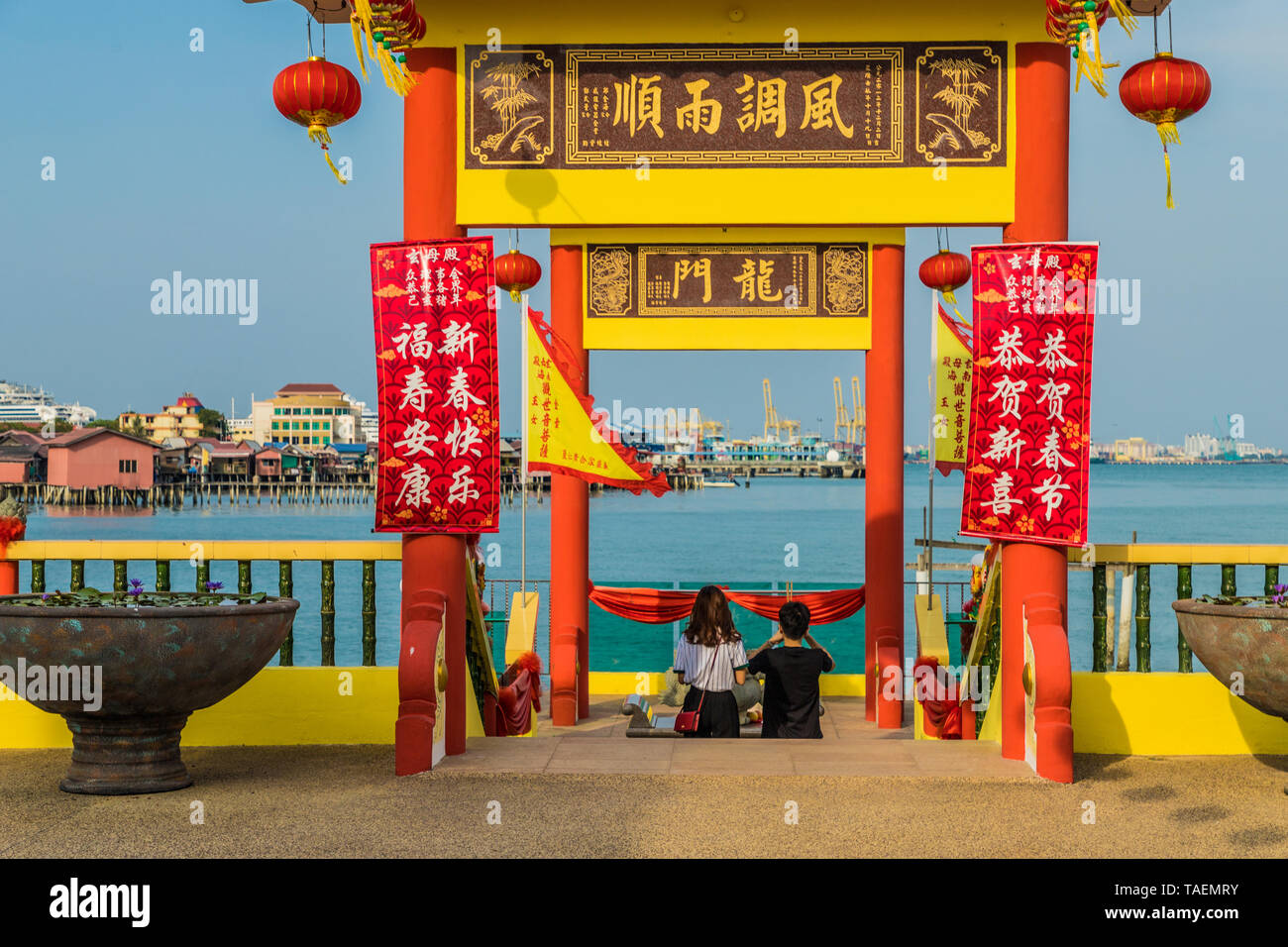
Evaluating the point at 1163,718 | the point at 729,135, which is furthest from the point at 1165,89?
the point at 1163,718

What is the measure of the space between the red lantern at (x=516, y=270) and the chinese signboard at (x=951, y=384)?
353cm

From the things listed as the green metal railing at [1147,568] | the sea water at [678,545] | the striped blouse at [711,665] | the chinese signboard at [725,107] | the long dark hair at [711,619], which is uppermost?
the chinese signboard at [725,107]

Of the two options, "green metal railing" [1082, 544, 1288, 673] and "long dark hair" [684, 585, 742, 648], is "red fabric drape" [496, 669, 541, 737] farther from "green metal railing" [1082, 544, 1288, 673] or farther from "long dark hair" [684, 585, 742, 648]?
"green metal railing" [1082, 544, 1288, 673]

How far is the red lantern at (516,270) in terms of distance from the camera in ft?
36.6

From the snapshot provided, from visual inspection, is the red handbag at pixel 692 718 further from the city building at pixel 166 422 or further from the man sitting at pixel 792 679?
the city building at pixel 166 422

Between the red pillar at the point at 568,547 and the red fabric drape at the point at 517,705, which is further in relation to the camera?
the red pillar at the point at 568,547

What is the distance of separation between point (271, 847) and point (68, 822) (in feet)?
3.20

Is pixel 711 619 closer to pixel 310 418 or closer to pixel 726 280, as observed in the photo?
pixel 726 280

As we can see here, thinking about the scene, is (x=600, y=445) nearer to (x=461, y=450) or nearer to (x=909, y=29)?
(x=461, y=450)

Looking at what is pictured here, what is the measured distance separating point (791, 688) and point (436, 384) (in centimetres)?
295

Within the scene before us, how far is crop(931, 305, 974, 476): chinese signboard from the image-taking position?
10312 mm

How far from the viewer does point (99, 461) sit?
283 ft

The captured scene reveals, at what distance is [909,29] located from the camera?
282 inches

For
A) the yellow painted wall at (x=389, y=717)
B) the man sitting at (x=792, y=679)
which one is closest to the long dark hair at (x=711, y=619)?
the man sitting at (x=792, y=679)
